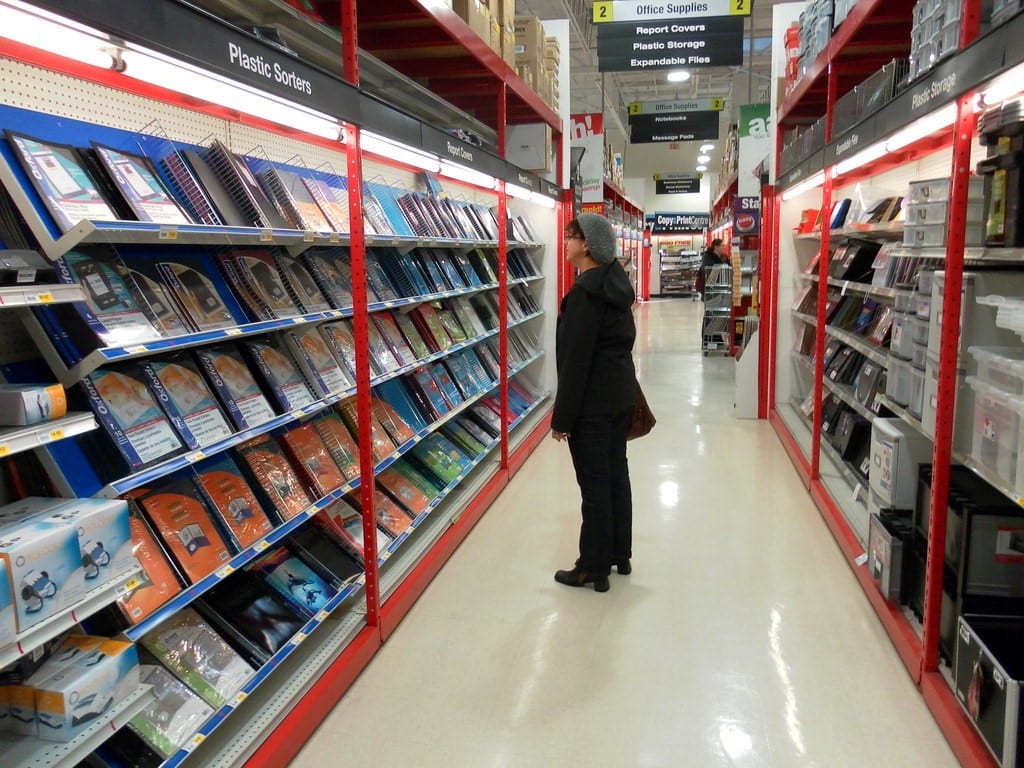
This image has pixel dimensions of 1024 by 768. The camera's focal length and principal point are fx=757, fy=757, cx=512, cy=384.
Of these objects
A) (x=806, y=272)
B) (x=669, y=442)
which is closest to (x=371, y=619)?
(x=669, y=442)

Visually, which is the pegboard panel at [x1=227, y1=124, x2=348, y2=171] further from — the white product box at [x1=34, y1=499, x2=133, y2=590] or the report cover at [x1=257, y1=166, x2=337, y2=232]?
the white product box at [x1=34, y1=499, x2=133, y2=590]

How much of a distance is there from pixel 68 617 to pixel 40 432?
39 cm

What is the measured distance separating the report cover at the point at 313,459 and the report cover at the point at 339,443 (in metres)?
0.03

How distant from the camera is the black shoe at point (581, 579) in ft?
12.3

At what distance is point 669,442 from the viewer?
21.9ft

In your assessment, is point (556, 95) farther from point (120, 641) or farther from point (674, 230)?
point (674, 230)

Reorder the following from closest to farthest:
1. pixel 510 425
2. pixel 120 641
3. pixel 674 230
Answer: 1. pixel 120 641
2. pixel 510 425
3. pixel 674 230

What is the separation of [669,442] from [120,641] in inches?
214

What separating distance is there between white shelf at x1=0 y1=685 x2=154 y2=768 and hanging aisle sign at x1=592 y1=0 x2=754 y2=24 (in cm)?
680

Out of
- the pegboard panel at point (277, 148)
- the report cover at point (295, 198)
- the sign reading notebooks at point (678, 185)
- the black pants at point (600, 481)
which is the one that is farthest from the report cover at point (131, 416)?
the sign reading notebooks at point (678, 185)

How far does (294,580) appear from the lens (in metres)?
2.83

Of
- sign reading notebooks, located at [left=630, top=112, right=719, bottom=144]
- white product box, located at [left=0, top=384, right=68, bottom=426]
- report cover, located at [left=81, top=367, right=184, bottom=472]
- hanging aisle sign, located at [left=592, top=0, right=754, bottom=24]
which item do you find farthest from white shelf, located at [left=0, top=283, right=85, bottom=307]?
sign reading notebooks, located at [left=630, top=112, right=719, bottom=144]

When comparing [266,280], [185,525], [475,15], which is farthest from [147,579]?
[475,15]

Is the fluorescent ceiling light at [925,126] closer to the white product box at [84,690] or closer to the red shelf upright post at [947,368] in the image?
the red shelf upright post at [947,368]
